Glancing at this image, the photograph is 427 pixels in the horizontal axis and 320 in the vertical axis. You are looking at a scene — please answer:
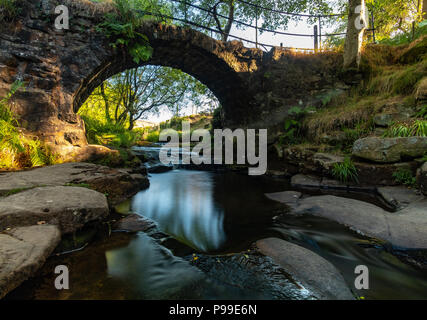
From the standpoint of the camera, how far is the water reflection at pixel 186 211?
7.84 ft

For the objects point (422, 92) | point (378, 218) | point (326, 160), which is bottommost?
point (378, 218)

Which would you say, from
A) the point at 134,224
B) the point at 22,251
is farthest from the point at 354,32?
the point at 22,251

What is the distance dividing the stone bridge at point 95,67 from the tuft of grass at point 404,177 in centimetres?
447

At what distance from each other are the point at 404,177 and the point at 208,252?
4.22m

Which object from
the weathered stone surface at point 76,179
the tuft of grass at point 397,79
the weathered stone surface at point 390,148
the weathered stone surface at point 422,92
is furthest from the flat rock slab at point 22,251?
the tuft of grass at point 397,79

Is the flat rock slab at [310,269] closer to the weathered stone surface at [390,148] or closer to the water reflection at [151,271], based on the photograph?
the water reflection at [151,271]

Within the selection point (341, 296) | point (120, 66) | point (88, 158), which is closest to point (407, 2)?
point (120, 66)

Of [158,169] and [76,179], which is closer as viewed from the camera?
[76,179]

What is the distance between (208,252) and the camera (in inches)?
77.9

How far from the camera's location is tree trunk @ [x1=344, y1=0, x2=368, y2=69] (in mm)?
6355

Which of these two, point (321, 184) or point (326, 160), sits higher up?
point (326, 160)

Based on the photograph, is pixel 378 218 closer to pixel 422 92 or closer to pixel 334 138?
pixel 334 138
